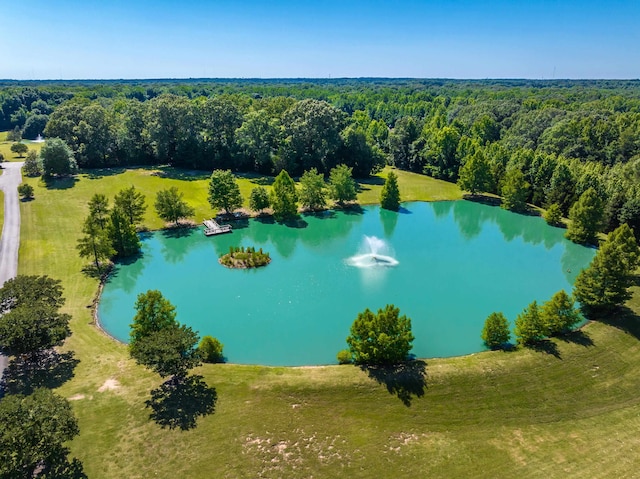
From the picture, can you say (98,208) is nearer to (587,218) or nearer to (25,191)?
(25,191)

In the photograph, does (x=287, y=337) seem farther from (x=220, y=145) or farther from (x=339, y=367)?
(x=220, y=145)

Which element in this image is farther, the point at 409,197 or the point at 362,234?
the point at 409,197

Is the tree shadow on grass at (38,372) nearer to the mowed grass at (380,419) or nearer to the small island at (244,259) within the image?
the mowed grass at (380,419)

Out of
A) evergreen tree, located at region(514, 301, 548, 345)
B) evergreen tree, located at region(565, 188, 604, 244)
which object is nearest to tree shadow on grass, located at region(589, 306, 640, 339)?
evergreen tree, located at region(514, 301, 548, 345)

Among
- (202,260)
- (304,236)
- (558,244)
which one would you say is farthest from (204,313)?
(558,244)

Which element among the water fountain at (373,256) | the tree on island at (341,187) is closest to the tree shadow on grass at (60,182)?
the tree on island at (341,187)

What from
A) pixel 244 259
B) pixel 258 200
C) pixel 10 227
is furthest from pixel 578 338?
pixel 10 227

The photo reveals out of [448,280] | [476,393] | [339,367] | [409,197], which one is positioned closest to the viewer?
[476,393]

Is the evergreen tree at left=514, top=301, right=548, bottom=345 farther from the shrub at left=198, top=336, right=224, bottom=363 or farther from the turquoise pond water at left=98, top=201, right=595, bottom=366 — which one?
the shrub at left=198, top=336, right=224, bottom=363
